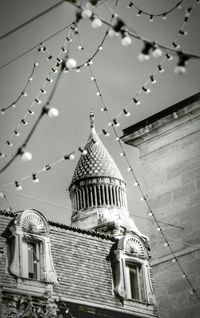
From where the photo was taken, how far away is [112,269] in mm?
20188

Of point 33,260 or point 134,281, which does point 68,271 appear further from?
point 134,281

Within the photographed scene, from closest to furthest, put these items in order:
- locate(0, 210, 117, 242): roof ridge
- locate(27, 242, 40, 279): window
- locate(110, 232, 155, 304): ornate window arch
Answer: locate(27, 242, 40, 279): window, locate(0, 210, 117, 242): roof ridge, locate(110, 232, 155, 304): ornate window arch

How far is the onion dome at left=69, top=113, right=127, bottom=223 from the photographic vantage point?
31719 mm

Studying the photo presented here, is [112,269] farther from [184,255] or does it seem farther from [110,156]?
[110,156]

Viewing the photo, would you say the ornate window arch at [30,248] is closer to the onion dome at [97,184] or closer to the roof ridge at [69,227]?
the roof ridge at [69,227]

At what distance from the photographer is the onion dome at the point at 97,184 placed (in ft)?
104

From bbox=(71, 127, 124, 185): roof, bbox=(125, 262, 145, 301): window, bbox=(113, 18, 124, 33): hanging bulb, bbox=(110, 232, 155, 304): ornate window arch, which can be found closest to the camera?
bbox=(113, 18, 124, 33): hanging bulb

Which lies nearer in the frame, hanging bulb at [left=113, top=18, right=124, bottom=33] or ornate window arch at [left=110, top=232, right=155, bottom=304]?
hanging bulb at [left=113, top=18, right=124, bottom=33]

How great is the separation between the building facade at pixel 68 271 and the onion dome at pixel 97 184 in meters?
10.4

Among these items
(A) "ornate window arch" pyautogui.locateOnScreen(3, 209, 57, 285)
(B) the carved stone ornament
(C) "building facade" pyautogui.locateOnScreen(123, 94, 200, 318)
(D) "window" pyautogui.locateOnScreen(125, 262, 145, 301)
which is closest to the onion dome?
(C) "building facade" pyautogui.locateOnScreen(123, 94, 200, 318)

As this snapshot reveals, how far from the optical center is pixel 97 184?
32.4 metres

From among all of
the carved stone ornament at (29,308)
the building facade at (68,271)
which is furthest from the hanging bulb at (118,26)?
the carved stone ornament at (29,308)

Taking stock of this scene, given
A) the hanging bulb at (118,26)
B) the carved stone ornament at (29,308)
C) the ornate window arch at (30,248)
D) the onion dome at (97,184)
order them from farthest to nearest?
1. the onion dome at (97,184)
2. the ornate window arch at (30,248)
3. the carved stone ornament at (29,308)
4. the hanging bulb at (118,26)

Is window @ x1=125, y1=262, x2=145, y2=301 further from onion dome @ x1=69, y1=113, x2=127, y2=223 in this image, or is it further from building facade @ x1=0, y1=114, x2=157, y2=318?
onion dome @ x1=69, y1=113, x2=127, y2=223
